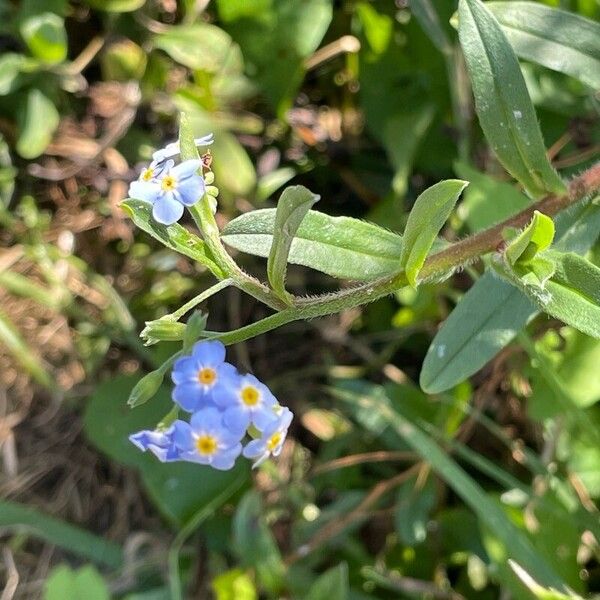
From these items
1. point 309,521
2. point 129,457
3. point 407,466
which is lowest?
point 129,457

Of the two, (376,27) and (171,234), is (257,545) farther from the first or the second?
(376,27)

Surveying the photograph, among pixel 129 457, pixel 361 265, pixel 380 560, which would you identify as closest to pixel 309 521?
pixel 380 560

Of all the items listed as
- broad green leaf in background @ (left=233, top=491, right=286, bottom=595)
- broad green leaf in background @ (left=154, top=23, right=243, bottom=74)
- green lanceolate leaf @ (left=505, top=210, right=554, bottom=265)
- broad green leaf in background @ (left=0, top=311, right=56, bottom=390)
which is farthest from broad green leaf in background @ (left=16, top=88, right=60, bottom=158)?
green lanceolate leaf @ (left=505, top=210, right=554, bottom=265)

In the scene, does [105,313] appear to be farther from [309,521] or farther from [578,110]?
[578,110]

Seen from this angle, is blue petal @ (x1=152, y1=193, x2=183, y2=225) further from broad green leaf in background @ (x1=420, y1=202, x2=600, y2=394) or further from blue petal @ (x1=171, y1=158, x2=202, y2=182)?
broad green leaf in background @ (x1=420, y1=202, x2=600, y2=394)

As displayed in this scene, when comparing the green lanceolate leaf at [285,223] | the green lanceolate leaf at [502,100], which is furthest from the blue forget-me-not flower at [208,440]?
the green lanceolate leaf at [502,100]

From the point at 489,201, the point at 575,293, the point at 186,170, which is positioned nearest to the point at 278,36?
the point at 489,201

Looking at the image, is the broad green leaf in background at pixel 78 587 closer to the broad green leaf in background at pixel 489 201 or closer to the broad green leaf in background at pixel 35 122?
the broad green leaf in background at pixel 35 122
